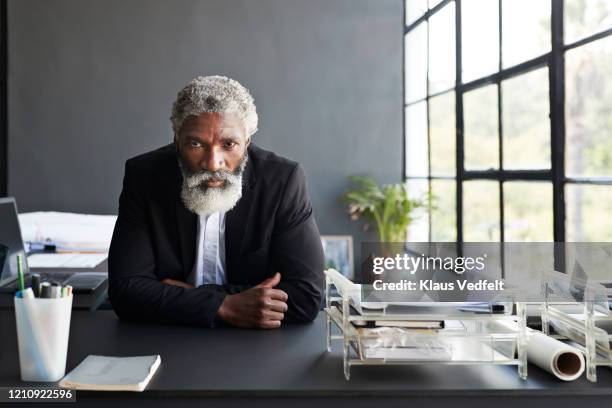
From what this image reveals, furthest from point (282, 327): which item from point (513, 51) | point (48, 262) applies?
point (513, 51)

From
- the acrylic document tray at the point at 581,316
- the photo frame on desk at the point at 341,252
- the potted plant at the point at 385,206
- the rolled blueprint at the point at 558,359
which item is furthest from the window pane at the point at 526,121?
the photo frame on desk at the point at 341,252

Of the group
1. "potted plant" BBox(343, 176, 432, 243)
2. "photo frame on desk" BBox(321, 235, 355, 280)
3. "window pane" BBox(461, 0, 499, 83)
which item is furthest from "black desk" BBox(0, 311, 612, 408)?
"photo frame on desk" BBox(321, 235, 355, 280)

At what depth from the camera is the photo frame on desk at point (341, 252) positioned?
6.25m

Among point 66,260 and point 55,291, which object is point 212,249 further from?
point 66,260

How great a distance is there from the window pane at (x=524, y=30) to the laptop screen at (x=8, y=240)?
2.73 meters

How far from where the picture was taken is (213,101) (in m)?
2.09

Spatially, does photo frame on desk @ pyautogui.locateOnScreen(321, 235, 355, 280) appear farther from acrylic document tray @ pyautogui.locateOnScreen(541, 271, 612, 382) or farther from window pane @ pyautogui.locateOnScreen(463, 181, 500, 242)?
acrylic document tray @ pyautogui.locateOnScreen(541, 271, 612, 382)

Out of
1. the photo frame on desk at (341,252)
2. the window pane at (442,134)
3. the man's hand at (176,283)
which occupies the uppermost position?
the window pane at (442,134)

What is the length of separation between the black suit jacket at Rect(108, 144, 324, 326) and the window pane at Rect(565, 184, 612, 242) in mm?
1398

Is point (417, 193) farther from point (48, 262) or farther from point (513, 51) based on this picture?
point (48, 262)

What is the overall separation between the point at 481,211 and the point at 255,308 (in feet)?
9.42

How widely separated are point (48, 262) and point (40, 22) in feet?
11.2

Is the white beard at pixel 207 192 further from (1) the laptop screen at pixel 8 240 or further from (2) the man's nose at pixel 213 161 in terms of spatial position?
(1) the laptop screen at pixel 8 240

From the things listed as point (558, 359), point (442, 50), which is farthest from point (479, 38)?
point (558, 359)
